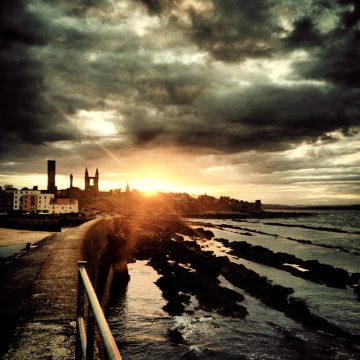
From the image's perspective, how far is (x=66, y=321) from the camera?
4.85 metres

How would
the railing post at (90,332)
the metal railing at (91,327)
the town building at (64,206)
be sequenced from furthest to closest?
the town building at (64,206) < the railing post at (90,332) < the metal railing at (91,327)

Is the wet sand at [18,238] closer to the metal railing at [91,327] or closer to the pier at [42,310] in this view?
the pier at [42,310]

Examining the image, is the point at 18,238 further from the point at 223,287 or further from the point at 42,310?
the point at 42,310

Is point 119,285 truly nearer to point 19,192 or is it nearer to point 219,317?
point 219,317

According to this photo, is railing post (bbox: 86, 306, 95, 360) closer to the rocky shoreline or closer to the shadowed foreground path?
the shadowed foreground path

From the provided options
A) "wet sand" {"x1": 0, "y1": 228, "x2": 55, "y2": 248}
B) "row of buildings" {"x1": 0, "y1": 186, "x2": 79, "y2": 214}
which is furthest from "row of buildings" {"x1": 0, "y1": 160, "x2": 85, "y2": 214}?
"wet sand" {"x1": 0, "y1": 228, "x2": 55, "y2": 248}

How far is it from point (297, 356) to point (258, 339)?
1646mm

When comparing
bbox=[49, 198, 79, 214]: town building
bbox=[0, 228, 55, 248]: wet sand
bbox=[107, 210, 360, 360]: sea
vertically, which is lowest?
bbox=[107, 210, 360, 360]: sea

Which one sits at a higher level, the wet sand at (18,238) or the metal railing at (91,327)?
the metal railing at (91,327)

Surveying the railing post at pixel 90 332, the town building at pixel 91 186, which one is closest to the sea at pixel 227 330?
the railing post at pixel 90 332

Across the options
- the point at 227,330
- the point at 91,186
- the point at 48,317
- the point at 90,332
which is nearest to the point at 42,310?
the point at 48,317

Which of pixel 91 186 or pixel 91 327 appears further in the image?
pixel 91 186

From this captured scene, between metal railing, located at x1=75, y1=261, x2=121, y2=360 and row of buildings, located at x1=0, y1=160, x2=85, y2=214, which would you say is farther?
row of buildings, located at x1=0, y1=160, x2=85, y2=214

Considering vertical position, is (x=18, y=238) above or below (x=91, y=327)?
below
